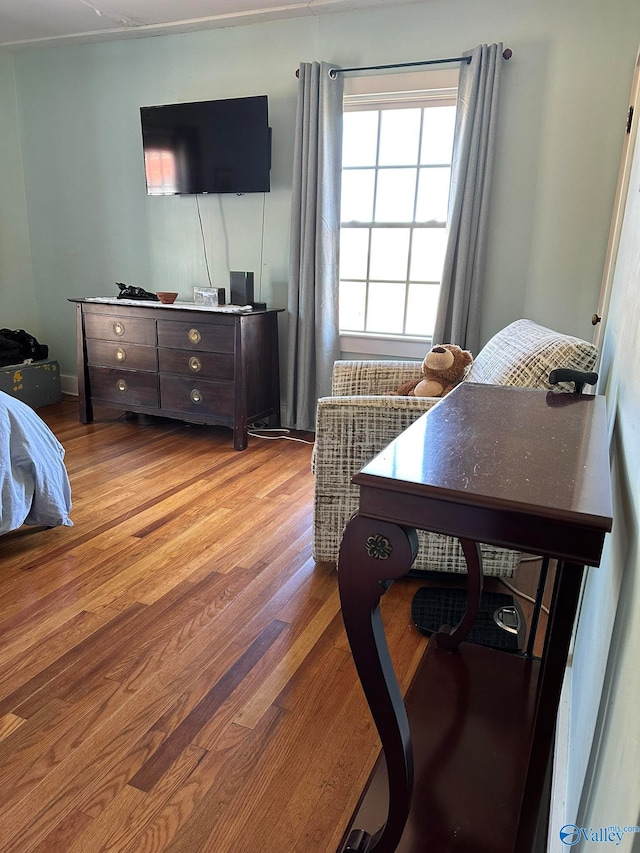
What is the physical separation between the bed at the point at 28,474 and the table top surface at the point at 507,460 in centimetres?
165

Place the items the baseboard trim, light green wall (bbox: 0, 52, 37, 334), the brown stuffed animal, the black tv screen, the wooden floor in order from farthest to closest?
light green wall (bbox: 0, 52, 37, 334)
the black tv screen
the brown stuffed animal
the wooden floor
the baseboard trim

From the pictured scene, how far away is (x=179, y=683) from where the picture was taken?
1.53 meters

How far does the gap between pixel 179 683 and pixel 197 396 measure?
224cm

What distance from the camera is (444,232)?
341cm

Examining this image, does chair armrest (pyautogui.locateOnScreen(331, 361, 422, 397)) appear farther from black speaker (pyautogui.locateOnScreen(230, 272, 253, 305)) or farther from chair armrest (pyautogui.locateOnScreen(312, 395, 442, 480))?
black speaker (pyautogui.locateOnScreen(230, 272, 253, 305))

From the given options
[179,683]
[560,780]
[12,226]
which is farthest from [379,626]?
[12,226]

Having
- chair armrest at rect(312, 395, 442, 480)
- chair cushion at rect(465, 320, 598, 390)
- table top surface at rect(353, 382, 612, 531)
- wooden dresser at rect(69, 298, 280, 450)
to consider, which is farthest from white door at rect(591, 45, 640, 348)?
wooden dresser at rect(69, 298, 280, 450)

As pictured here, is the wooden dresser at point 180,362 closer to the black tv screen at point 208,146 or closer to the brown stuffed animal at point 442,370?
the black tv screen at point 208,146

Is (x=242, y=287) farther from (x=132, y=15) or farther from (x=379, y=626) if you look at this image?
(x=379, y=626)

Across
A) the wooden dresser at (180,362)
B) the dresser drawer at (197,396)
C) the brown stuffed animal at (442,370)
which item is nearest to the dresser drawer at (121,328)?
the wooden dresser at (180,362)

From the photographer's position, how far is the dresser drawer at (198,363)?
3.44 meters

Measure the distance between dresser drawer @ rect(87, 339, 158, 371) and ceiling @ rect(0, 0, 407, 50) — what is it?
78.3 inches

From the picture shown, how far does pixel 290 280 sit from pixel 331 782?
9.72ft

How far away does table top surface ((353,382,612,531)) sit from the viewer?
2.42ft
